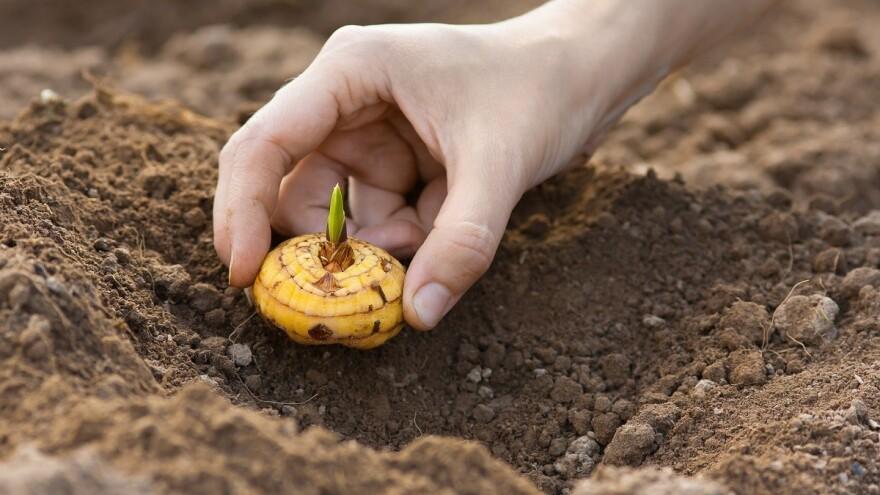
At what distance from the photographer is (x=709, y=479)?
78.2 inches

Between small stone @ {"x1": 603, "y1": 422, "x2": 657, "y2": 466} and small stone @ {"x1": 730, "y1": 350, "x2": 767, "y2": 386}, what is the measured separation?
31 cm

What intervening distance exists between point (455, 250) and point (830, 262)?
4.10 ft

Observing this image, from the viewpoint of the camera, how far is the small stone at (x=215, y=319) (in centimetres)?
253

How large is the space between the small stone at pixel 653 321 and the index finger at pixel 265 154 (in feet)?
3.33

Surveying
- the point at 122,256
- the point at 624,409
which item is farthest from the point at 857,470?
the point at 122,256

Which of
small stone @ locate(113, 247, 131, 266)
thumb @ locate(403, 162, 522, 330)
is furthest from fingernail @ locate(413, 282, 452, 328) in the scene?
small stone @ locate(113, 247, 131, 266)

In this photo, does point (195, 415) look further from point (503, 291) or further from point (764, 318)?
point (764, 318)

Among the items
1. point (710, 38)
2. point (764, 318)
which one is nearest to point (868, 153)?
point (710, 38)

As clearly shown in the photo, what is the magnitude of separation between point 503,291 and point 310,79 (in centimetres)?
80

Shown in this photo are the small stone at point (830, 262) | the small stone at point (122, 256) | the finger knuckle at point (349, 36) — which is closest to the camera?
the small stone at point (122, 256)

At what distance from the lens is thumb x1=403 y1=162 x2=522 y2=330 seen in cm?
233

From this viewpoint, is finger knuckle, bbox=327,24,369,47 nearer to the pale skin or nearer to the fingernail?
the pale skin

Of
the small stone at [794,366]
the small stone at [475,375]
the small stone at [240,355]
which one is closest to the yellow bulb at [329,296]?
the small stone at [240,355]

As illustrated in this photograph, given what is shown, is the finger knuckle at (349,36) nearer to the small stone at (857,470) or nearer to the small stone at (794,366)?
the small stone at (794,366)
